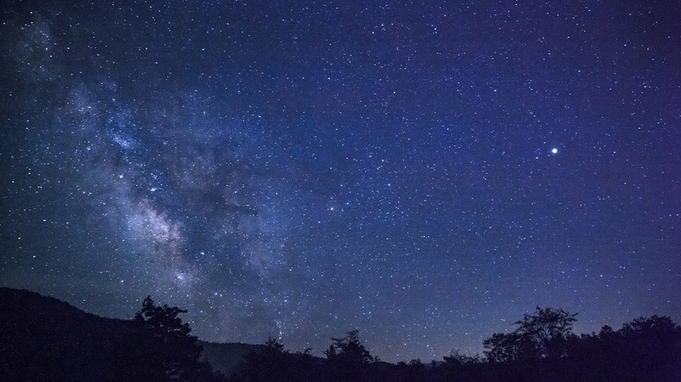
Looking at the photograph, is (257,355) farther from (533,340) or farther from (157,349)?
(533,340)

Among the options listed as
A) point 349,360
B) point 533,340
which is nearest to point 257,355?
point 349,360

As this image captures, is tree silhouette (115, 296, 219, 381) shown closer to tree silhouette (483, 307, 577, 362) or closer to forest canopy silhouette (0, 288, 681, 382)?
forest canopy silhouette (0, 288, 681, 382)

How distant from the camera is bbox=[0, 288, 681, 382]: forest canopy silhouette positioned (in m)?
26.3

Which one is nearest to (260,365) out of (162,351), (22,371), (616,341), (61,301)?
(162,351)

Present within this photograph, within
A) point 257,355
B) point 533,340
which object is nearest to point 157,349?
point 257,355

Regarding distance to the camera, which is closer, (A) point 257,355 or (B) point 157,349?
(B) point 157,349

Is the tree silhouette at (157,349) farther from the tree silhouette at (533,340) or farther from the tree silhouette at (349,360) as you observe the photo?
the tree silhouette at (533,340)

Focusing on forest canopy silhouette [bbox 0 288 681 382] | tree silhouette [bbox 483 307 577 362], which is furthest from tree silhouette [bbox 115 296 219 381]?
tree silhouette [bbox 483 307 577 362]

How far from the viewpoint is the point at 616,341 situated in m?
41.8

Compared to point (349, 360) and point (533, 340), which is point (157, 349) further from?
point (533, 340)

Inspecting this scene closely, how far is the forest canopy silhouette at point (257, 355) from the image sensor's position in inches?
1037

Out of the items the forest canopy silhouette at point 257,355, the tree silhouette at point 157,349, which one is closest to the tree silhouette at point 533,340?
the forest canopy silhouette at point 257,355

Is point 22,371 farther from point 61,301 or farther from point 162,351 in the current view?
point 61,301

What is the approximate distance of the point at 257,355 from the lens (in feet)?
110
